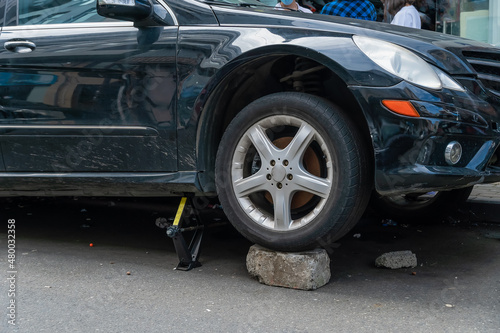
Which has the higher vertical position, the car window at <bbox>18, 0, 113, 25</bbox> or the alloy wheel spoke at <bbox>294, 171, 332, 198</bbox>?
the car window at <bbox>18, 0, 113, 25</bbox>

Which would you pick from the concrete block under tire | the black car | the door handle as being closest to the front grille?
the black car

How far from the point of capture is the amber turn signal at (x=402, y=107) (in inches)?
122

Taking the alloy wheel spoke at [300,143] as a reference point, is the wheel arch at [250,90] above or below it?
above

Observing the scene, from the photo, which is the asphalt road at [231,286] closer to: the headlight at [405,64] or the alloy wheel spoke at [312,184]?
the alloy wheel spoke at [312,184]

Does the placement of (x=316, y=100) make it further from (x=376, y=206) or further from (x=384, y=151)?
(x=376, y=206)

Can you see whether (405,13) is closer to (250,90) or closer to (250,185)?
(250,90)

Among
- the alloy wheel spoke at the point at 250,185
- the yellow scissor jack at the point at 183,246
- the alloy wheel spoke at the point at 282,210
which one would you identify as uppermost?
the alloy wheel spoke at the point at 250,185

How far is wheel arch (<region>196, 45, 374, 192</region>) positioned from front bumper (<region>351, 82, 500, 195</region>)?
0.67ft

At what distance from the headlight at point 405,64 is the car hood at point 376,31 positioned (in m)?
0.04

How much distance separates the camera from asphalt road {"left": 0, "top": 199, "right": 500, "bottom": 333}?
2914 millimetres

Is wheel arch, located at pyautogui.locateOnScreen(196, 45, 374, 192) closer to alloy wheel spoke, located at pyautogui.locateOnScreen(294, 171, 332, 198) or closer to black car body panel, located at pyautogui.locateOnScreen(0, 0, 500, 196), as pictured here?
black car body panel, located at pyautogui.locateOnScreen(0, 0, 500, 196)

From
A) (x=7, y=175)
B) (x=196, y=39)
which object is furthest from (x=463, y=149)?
(x=7, y=175)

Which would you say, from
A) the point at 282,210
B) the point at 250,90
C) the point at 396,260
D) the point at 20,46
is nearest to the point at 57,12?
the point at 20,46

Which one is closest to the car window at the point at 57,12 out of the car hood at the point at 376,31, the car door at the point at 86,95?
the car door at the point at 86,95
